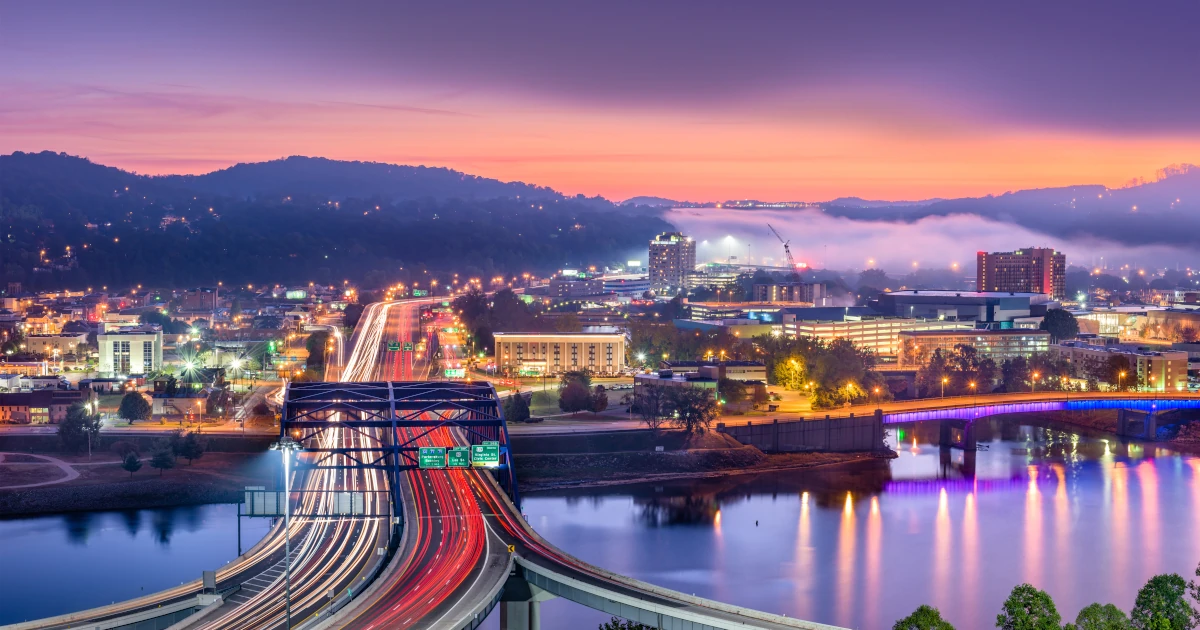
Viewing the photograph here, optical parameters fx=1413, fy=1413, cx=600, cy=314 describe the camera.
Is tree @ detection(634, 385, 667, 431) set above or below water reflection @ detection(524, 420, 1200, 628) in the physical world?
above

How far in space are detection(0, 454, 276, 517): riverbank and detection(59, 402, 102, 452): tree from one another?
1.51ft

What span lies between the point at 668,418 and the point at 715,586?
8322 millimetres

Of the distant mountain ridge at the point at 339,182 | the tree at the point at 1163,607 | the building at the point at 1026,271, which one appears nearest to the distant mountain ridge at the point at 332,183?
the distant mountain ridge at the point at 339,182

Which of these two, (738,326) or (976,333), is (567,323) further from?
(976,333)

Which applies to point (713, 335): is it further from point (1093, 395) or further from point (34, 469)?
point (34, 469)

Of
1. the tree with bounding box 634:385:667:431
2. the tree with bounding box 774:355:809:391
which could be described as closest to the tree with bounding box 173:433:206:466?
the tree with bounding box 634:385:667:431

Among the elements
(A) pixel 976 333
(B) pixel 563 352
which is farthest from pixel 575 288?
(B) pixel 563 352

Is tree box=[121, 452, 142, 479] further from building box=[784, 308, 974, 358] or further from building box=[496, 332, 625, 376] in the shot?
building box=[784, 308, 974, 358]

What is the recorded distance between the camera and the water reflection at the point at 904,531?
14102 mm

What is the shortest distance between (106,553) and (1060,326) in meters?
29.4

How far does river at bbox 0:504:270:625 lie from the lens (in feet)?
45.4

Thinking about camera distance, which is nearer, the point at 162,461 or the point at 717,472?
the point at 162,461

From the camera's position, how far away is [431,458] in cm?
1562

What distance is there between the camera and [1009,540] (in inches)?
655
